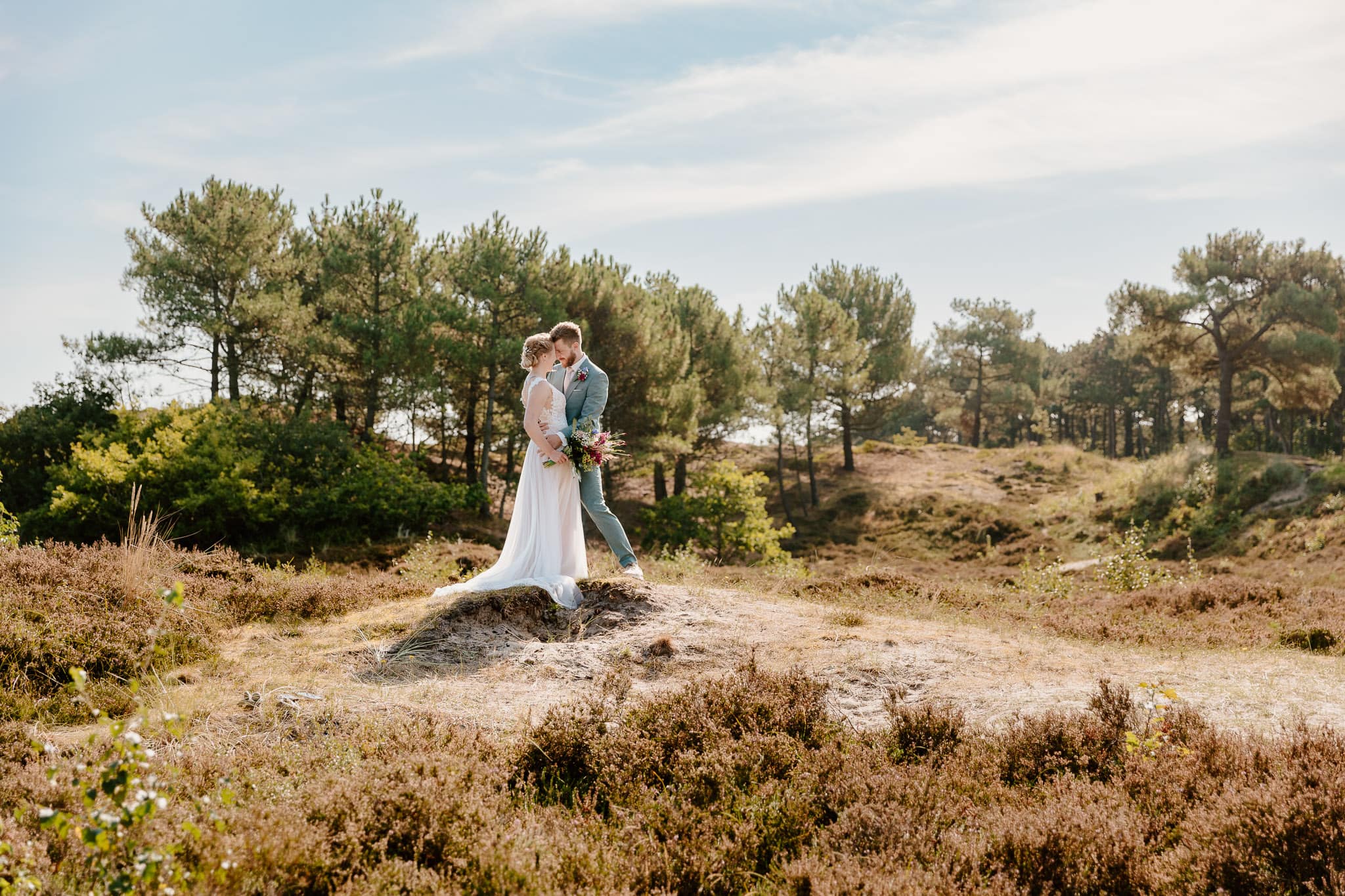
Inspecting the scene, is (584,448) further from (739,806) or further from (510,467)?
(510,467)

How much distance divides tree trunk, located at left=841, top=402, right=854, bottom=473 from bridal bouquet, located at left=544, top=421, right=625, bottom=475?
28.2 m

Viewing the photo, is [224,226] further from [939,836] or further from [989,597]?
[939,836]

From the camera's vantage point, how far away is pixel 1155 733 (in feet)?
14.9

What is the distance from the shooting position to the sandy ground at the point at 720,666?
543 centimetres

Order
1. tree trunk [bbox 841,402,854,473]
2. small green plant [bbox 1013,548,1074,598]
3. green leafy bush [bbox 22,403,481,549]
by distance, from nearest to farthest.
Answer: small green plant [bbox 1013,548,1074,598] → green leafy bush [bbox 22,403,481,549] → tree trunk [bbox 841,402,854,473]

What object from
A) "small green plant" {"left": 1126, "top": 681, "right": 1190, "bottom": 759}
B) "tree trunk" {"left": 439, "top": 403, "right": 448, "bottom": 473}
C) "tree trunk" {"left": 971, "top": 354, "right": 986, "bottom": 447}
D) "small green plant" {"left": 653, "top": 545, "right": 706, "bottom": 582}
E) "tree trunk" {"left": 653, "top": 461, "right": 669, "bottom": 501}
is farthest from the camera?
"tree trunk" {"left": 971, "top": 354, "right": 986, "bottom": 447}

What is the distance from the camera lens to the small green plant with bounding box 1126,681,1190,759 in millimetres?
4242

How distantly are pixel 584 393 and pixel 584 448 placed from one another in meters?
0.61

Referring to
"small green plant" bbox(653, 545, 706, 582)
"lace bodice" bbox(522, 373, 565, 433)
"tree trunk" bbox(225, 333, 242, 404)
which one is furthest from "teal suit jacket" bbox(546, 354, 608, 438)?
"tree trunk" bbox(225, 333, 242, 404)

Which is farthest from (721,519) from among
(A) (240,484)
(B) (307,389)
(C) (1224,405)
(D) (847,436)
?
(C) (1224,405)

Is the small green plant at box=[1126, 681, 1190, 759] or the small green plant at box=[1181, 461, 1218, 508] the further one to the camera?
the small green plant at box=[1181, 461, 1218, 508]

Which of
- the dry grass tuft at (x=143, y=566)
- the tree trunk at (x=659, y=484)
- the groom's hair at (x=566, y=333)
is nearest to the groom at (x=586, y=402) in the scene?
the groom's hair at (x=566, y=333)

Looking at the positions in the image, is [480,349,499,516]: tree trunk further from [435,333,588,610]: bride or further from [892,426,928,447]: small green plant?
[892,426,928,447]: small green plant

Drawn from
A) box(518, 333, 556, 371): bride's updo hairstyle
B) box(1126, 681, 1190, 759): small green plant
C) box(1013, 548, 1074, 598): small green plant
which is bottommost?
box(1013, 548, 1074, 598): small green plant
